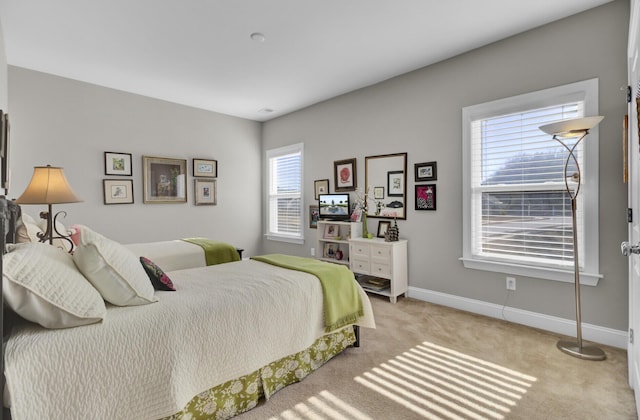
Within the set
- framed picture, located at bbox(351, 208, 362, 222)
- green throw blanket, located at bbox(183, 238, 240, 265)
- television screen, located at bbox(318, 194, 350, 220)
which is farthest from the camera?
television screen, located at bbox(318, 194, 350, 220)

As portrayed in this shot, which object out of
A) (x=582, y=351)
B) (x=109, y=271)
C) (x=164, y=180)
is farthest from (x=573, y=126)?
(x=164, y=180)

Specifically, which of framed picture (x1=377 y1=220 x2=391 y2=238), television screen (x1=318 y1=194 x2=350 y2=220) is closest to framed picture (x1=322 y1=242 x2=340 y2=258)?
television screen (x1=318 y1=194 x2=350 y2=220)

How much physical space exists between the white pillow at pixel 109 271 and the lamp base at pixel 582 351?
281 cm

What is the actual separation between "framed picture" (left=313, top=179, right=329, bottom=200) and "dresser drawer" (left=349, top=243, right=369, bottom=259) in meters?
1.12

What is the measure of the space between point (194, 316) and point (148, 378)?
11.7 inches

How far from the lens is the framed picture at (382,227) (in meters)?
4.00

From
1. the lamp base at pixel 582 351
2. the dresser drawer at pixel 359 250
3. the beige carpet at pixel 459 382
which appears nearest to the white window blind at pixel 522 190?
the lamp base at pixel 582 351

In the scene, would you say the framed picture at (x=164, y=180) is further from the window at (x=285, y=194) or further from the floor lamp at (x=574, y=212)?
the floor lamp at (x=574, y=212)

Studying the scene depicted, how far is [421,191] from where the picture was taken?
366 centimetres

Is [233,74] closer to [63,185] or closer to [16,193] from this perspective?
[63,185]

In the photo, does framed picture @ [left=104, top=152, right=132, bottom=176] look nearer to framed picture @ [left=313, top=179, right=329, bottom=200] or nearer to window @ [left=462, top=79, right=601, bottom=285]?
framed picture @ [left=313, top=179, right=329, bottom=200]

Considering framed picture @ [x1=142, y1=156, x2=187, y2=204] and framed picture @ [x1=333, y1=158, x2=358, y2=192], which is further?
framed picture @ [x1=142, y1=156, x2=187, y2=204]

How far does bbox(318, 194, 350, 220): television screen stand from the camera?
4.46m

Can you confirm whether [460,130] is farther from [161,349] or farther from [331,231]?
[161,349]
